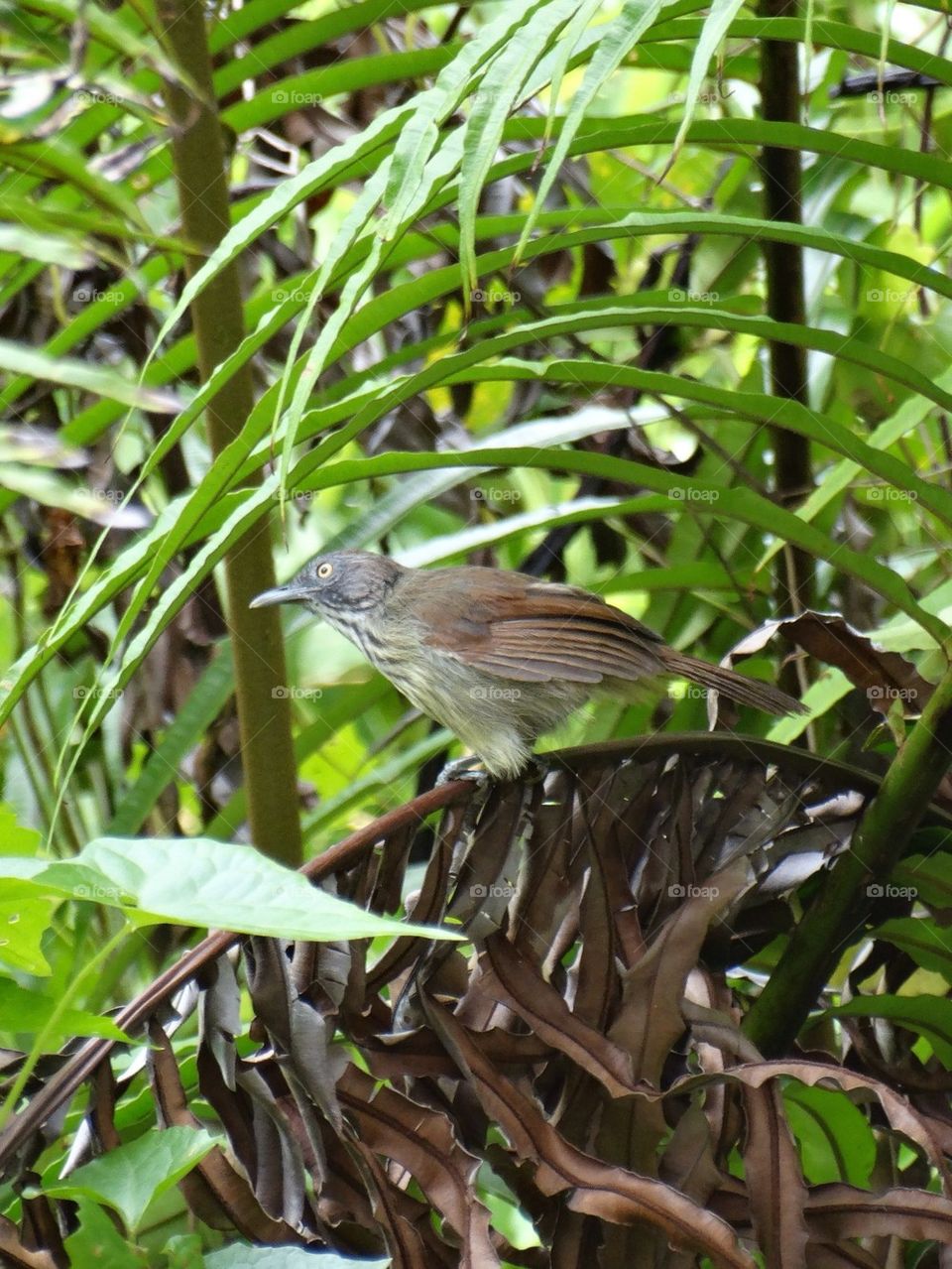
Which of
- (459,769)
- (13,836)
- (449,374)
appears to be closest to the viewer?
(13,836)

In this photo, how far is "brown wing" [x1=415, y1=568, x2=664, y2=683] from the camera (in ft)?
7.37

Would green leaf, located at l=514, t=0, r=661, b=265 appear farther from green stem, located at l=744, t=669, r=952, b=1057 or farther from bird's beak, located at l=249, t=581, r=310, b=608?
bird's beak, located at l=249, t=581, r=310, b=608

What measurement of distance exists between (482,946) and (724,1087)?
28cm

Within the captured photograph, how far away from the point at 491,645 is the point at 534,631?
107mm

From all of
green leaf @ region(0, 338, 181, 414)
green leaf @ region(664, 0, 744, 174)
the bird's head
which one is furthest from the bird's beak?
green leaf @ region(664, 0, 744, 174)

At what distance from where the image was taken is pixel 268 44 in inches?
85.5

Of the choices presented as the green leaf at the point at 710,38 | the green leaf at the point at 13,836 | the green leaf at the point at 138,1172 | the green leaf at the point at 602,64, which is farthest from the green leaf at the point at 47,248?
the green leaf at the point at 138,1172

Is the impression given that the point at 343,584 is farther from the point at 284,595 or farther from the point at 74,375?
the point at 74,375

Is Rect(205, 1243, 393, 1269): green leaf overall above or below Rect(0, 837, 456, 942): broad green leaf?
below

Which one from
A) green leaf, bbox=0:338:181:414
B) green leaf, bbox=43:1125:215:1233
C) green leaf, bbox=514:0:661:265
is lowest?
green leaf, bbox=43:1125:215:1233

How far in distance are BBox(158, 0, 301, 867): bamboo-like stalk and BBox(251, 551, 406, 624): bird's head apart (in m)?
0.42

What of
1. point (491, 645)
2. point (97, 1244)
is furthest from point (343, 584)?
point (97, 1244)

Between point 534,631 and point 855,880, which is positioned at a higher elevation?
point 534,631

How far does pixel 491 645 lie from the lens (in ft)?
8.45
